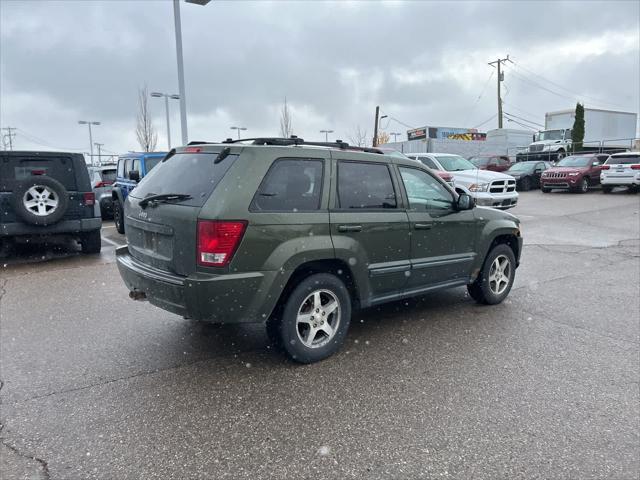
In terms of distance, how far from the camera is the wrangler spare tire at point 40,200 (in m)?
7.52

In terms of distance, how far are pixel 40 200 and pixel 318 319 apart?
6133 millimetres

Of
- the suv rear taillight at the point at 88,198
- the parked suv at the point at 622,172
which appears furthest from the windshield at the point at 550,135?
the suv rear taillight at the point at 88,198

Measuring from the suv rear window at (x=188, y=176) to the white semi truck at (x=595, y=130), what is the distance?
1345 inches

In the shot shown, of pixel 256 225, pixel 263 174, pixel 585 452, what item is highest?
pixel 263 174

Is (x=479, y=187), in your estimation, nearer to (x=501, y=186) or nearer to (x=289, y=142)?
(x=501, y=186)

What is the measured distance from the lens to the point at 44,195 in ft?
25.6

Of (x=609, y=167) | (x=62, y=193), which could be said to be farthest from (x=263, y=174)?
(x=609, y=167)

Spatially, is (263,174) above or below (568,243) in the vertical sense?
above

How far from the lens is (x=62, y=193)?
778 cm

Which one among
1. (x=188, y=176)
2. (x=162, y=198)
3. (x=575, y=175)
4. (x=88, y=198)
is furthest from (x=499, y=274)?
(x=575, y=175)

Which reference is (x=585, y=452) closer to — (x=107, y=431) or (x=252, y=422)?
(x=252, y=422)

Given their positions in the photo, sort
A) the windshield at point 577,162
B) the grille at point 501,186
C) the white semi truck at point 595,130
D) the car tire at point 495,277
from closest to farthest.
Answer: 1. the car tire at point 495,277
2. the grille at point 501,186
3. the windshield at point 577,162
4. the white semi truck at point 595,130

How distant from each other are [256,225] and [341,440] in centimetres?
162

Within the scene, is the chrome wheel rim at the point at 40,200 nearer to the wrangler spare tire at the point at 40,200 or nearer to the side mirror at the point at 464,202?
the wrangler spare tire at the point at 40,200
